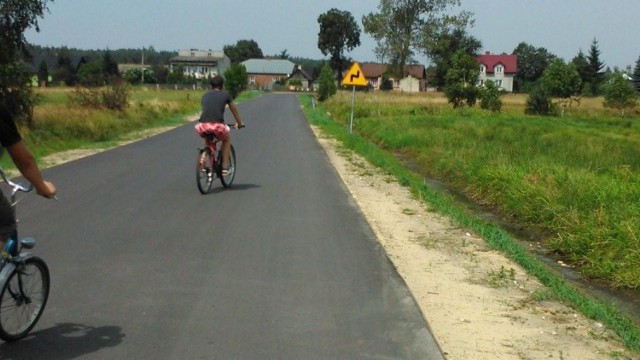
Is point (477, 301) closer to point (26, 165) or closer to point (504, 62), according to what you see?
point (26, 165)

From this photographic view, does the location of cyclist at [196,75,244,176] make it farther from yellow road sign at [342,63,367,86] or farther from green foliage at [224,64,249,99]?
green foliage at [224,64,249,99]

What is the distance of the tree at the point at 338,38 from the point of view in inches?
4843

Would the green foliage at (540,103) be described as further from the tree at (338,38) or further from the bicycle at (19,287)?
the tree at (338,38)

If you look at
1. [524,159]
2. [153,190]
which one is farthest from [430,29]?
[153,190]

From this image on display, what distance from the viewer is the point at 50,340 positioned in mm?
5191

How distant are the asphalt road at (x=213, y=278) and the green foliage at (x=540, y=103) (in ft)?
144

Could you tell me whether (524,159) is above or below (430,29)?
below

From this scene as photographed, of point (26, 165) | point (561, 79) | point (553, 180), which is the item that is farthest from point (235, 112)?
point (561, 79)

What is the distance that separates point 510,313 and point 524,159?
12577 mm

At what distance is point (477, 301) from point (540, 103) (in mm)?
50129

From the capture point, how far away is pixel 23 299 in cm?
518

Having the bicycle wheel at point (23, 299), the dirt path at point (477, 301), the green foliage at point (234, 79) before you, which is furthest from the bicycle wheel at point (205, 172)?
the green foliage at point (234, 79)

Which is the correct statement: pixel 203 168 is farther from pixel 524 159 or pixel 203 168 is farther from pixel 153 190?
pixel 524 159

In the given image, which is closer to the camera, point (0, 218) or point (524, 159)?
point (0, 218)
